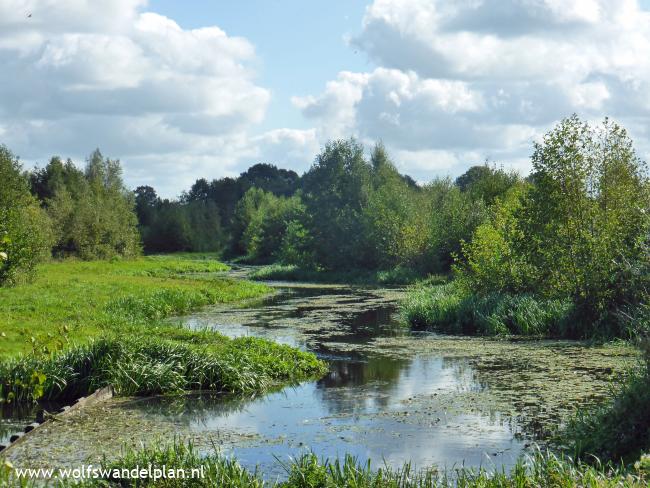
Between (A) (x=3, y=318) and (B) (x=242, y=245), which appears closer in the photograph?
(A) (x=3, y=318)

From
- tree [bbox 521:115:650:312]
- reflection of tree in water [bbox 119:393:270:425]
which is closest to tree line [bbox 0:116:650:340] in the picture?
tree [bbox 521:115:650:312]

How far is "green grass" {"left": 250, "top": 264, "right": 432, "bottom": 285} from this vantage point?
161ft

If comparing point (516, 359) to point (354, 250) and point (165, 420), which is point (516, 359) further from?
point (354, 250)

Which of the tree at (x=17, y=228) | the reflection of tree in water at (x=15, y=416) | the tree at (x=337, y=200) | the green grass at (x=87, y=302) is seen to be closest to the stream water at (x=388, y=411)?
the reflection of tree in water at (x=15, y=416)

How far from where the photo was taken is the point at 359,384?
652 inches

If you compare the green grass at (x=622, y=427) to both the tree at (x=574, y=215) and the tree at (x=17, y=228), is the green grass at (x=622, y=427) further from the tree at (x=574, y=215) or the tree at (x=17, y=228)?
the tree at (x=17, y=228)

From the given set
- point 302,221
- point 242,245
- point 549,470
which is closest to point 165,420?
point 549,470

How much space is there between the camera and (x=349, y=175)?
63.4 meters

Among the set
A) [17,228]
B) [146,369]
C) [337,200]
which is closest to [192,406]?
[146,369]

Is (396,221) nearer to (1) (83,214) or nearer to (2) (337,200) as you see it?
(2) (337,200)

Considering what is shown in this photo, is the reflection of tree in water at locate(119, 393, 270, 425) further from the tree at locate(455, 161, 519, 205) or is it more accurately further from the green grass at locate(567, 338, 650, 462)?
the tree at locate(455, 161, 519, 205)

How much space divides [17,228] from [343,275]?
25.3m

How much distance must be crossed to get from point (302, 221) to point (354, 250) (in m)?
7.86

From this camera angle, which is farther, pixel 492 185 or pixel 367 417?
pixel 492 185
